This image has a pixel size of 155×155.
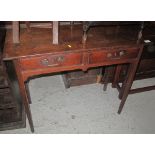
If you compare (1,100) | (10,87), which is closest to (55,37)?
(10,87)

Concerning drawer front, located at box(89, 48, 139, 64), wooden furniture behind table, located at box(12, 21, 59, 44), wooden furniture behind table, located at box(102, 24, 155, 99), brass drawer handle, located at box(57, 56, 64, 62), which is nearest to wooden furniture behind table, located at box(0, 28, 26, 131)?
wooden furniture behind table, located at box(12, 21, 59, 44)

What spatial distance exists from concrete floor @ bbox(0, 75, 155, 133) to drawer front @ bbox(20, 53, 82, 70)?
1.00m

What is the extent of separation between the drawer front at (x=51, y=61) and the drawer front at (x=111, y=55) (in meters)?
0.14

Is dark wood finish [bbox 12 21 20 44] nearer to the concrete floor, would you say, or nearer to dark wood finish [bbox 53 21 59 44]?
dark wood finish [bbox 53 21 59 44]

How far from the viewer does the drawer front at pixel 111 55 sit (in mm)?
1770

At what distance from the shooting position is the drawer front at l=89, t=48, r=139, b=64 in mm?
1770

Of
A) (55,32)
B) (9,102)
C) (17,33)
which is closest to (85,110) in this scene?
(9,102)

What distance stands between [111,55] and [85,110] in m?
1.06

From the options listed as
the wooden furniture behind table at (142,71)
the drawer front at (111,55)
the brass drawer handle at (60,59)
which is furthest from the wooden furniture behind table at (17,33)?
the wooden furniture behind table at (142,71)

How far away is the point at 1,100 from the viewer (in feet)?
6.79

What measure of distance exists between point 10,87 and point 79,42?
870 millimetres

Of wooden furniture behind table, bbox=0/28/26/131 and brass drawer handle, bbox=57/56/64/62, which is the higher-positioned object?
brass drawer handle, bbox=57/56/64/62

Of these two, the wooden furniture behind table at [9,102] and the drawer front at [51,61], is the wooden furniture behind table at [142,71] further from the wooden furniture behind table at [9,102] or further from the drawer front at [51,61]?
the wooden furniture behind table at [9,102]

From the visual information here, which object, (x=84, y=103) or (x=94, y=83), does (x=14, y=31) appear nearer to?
(x=84, y=103)
